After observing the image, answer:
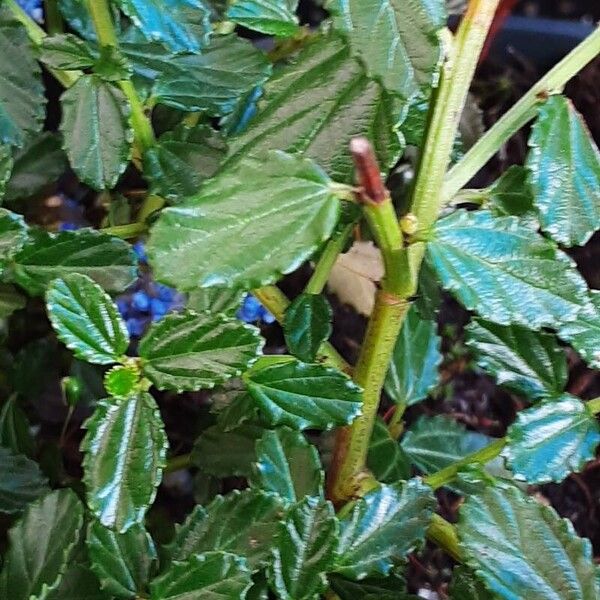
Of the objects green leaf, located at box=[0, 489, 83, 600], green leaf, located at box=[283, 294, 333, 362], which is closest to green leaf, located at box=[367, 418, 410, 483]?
green leaf, located at box=[283, 294, 333, 362]

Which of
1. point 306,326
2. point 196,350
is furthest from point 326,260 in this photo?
point 196,350

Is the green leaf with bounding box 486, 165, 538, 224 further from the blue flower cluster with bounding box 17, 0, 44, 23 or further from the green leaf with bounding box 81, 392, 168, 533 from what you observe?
the blue flower cluster with bounding box 17, 0, 44, 23

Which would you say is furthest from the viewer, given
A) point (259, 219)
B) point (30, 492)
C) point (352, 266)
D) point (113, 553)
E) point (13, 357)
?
point (352, 266)

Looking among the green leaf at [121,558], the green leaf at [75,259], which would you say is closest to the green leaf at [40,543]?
the green leaf at [121,558]

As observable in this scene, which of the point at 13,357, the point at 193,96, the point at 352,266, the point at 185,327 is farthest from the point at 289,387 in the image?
the point at 352,266

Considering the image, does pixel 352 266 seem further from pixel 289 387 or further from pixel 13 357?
pixel 289 387

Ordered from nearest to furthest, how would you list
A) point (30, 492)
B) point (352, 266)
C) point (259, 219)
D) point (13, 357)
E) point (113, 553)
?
point (259, 219) → point (113, 553) → point (30, 492) → point (13, 357) → point (352, 266)
